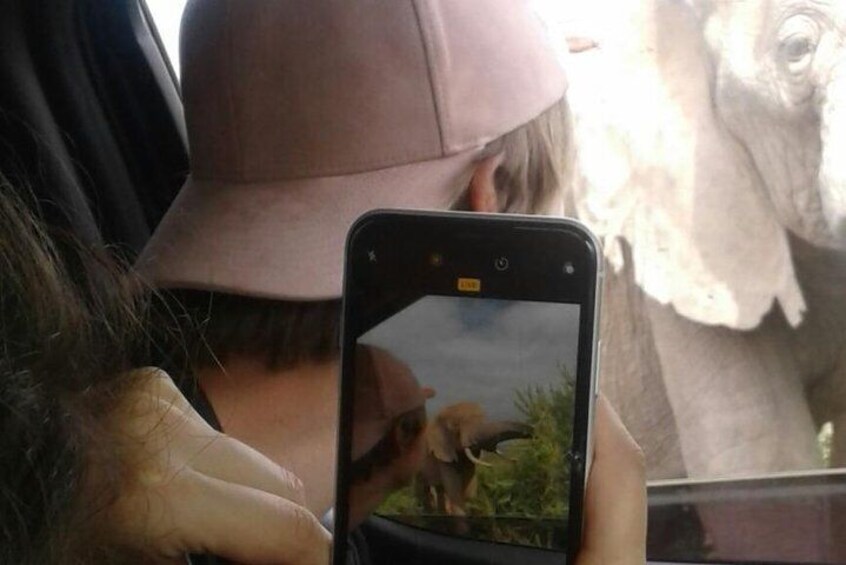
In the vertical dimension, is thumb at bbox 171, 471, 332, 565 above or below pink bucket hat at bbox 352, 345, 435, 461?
below

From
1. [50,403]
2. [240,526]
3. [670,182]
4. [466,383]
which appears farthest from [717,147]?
[50,403]

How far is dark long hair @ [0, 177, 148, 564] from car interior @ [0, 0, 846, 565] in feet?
0.97

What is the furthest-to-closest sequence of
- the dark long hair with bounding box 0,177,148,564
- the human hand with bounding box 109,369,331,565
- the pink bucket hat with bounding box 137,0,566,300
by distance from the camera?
the pink bucket hat with bounding box 137,0,566,300
the human hand with bounding box 109,369,331,565
the dark long hair with bounding box 0,177,148,564

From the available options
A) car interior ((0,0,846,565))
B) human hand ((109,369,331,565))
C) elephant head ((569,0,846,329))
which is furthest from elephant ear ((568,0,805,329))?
human hand ((109,369,331,565))

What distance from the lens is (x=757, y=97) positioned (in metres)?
0.92

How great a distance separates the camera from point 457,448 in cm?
78

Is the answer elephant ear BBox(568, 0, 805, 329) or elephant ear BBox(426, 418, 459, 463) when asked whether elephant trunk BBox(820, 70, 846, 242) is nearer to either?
elephant ear BBox(568, 0, 805, 329)

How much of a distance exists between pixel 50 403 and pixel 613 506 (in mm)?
325

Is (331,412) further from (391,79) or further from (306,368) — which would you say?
(391,79)

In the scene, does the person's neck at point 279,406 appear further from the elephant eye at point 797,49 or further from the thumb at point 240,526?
the elephant eye at point 797,49

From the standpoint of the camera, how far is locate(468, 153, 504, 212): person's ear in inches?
35.7

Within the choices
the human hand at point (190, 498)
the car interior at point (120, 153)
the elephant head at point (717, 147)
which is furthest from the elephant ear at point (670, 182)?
the human hand at point (190, 498)

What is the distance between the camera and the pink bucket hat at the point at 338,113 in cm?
89

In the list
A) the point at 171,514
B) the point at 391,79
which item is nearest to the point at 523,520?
the point at 171,514
